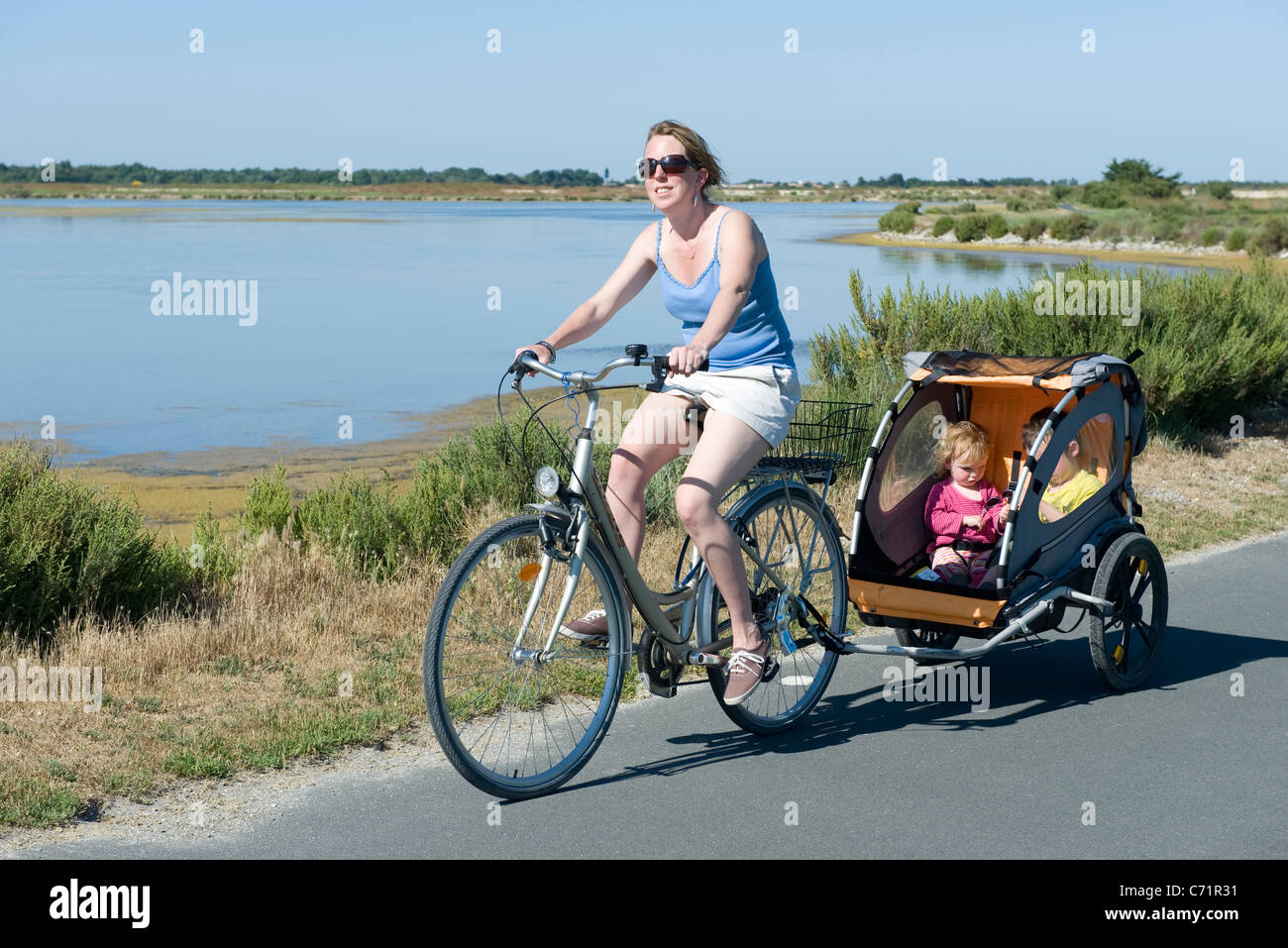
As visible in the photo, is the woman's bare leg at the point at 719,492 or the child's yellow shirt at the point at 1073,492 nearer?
the woman's bare leg at the point at 719,492

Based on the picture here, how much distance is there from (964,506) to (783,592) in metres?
1.27

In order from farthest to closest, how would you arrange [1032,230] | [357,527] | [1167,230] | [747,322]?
1. [1032,230]
2. [1167,230]
3. [357,527]
4. [747,322]

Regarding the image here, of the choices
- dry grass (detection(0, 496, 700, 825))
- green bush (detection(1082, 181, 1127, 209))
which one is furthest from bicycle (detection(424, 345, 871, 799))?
green bush (detection(1082, 181, 1127, 209))

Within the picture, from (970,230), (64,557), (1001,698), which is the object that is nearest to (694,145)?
(1001,698)

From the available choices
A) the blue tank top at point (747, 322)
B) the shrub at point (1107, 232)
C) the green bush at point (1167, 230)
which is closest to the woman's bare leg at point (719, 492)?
the blue tank top at point (747, 322)

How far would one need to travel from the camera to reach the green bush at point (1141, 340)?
539 inches

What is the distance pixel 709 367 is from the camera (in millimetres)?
5359

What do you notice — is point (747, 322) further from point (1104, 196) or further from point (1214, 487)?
point (1104, 196)

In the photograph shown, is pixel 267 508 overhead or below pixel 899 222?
below

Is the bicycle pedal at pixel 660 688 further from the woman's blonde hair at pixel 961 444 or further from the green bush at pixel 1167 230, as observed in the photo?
the green bush at pixel 1167 230

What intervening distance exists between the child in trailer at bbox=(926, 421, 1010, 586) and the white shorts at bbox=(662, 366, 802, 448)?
1496mm

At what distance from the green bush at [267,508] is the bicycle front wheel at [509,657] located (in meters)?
4.46

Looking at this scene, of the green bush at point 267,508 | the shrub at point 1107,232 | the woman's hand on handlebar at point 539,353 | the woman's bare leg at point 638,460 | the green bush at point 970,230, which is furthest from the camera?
the green bush at point 970,230

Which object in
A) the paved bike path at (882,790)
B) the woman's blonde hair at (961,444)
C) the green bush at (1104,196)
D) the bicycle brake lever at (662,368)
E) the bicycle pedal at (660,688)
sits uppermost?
the green bush at (1104,196)
